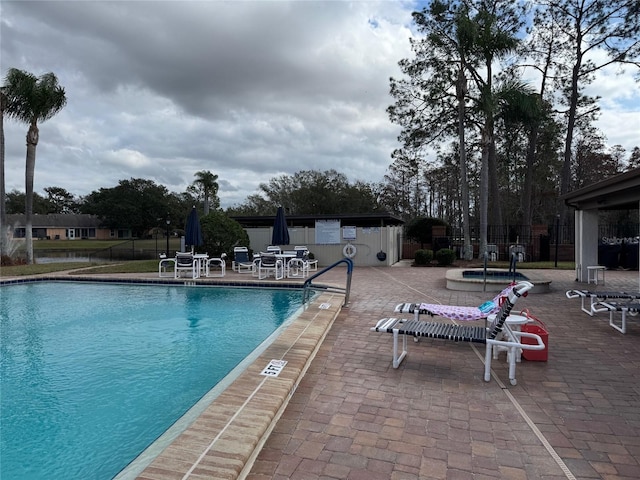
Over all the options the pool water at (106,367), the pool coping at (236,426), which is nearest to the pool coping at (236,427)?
the pool coping at (236,426)

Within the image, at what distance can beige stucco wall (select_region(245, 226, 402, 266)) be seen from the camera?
15859 millimetres

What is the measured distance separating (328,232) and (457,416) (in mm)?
13540

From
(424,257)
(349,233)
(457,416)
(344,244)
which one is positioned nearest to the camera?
(457,416)

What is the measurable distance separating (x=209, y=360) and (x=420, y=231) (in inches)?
681

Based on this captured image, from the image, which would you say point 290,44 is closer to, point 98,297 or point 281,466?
point 98,297

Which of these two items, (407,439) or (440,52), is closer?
(407,439)

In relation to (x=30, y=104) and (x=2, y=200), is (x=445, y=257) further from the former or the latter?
(x=30, y=104)

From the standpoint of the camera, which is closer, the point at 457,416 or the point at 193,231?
the point at 457,416

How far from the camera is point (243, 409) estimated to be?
2701 millimetres

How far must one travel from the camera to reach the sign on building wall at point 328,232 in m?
16.2

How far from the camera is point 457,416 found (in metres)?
2.83

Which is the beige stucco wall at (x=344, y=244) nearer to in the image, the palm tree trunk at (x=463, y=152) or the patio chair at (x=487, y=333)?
the palm tree trunk at (x=463, y=152)

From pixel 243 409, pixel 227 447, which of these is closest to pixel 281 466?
pixel 227 447

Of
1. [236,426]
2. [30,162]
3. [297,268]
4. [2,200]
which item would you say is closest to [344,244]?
[297,268]
